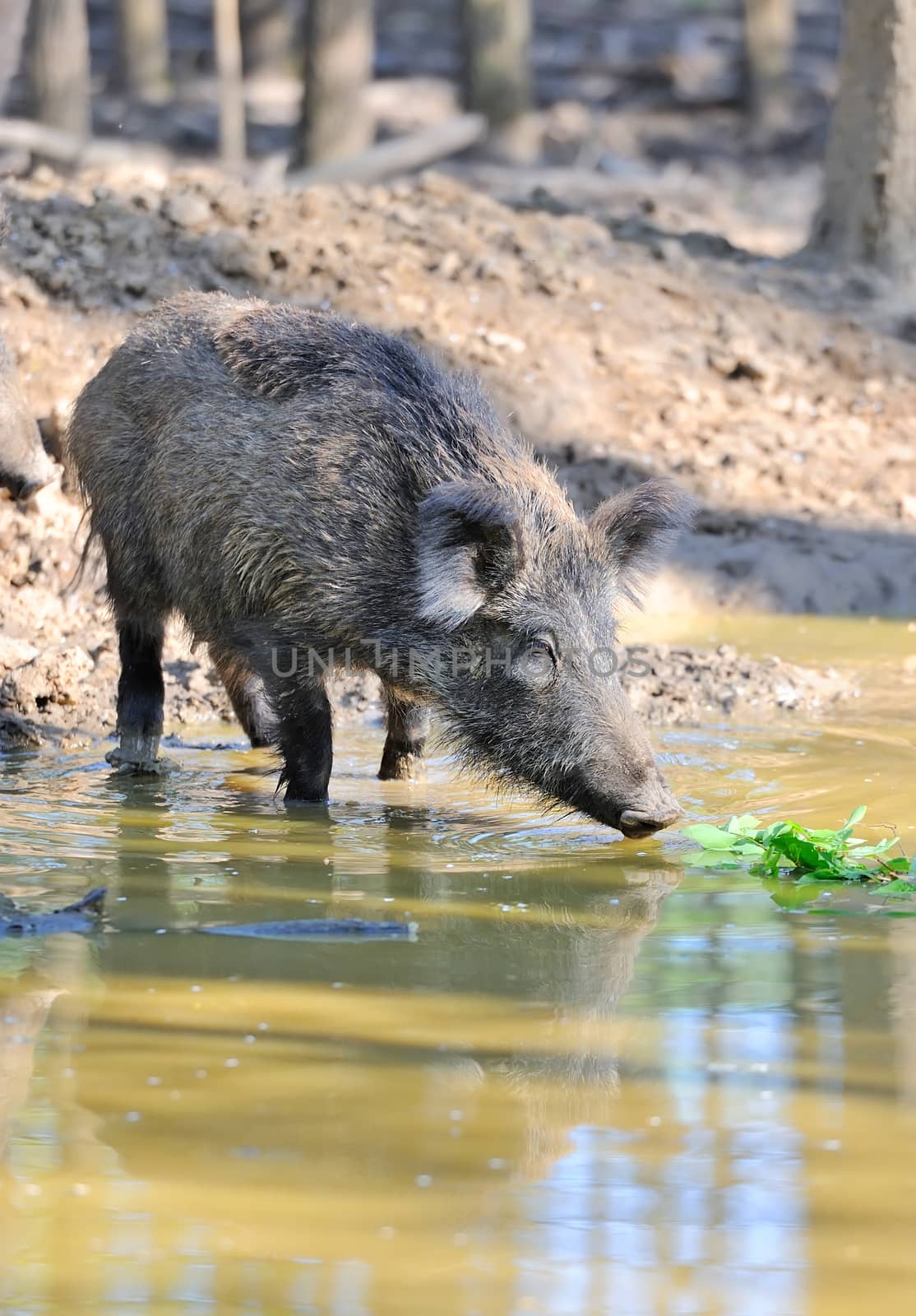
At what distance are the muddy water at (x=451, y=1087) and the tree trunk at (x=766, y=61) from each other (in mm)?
19657

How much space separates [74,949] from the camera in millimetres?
4043

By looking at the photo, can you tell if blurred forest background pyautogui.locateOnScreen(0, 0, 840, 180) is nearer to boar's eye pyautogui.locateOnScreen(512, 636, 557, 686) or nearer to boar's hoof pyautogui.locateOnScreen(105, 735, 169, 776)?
boar's hoof pyautogui.locateOnScreen(105, 735, 169, 776)

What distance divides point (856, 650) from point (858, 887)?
3.81 metres

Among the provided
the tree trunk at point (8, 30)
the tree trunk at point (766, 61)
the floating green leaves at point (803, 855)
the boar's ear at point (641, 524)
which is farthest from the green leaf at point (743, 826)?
the tree trunk at point (766, 61)

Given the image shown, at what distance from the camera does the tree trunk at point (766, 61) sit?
22678mm

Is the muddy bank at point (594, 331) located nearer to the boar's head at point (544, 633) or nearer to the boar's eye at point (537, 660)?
the boar's head at point (544, 633)

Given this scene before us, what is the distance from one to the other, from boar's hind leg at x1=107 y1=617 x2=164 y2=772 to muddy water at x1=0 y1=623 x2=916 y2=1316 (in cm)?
102

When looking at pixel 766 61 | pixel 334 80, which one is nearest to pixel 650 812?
pixel 334 80

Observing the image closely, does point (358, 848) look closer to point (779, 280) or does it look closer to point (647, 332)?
point (647, 332)

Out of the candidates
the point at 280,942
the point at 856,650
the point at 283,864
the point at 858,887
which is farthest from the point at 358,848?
the point at 856,650

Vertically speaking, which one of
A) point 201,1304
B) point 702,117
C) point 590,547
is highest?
point 702,117

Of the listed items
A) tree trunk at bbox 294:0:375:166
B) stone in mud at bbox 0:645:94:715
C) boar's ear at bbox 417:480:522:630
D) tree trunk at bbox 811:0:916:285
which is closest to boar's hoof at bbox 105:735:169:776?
stone in mud at bbox 0:645:94:715

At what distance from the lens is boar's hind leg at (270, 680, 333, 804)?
5.78 m

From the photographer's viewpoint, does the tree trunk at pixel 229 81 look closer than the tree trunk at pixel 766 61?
Yes
